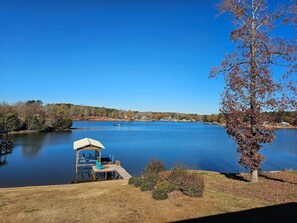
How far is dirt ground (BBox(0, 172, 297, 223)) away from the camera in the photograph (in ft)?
32.5

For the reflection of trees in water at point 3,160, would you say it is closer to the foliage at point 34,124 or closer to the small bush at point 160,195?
the small bush at point 160,195

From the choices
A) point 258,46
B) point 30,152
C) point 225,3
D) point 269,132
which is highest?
point 225,3

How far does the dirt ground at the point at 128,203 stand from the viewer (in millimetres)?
9914

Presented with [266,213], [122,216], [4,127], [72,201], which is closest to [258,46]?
[266,213]

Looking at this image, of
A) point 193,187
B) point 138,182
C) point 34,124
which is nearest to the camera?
point 193,187

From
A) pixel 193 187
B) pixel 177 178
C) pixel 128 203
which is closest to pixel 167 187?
pixel 177 178

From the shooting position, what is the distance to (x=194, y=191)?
40.1ft

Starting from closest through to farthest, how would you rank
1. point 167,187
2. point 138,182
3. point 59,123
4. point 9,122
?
1. point 167,187
2. point 138,182
3. point 9,122
4. point 59,123

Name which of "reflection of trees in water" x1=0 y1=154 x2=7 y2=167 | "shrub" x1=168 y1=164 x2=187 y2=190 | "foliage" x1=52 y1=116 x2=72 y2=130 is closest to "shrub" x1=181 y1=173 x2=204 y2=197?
"shrub" x1=168 y1=164 x2=187 y2=190

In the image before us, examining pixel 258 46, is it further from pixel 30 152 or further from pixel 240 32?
pixel 30 152

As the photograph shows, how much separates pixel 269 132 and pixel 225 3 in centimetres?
820

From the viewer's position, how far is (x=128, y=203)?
11.6 meters

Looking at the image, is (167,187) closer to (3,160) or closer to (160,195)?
(160,195)

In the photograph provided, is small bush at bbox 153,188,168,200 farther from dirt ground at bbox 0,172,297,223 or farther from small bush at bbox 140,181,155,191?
small bush at bbox 140,181,155,191
